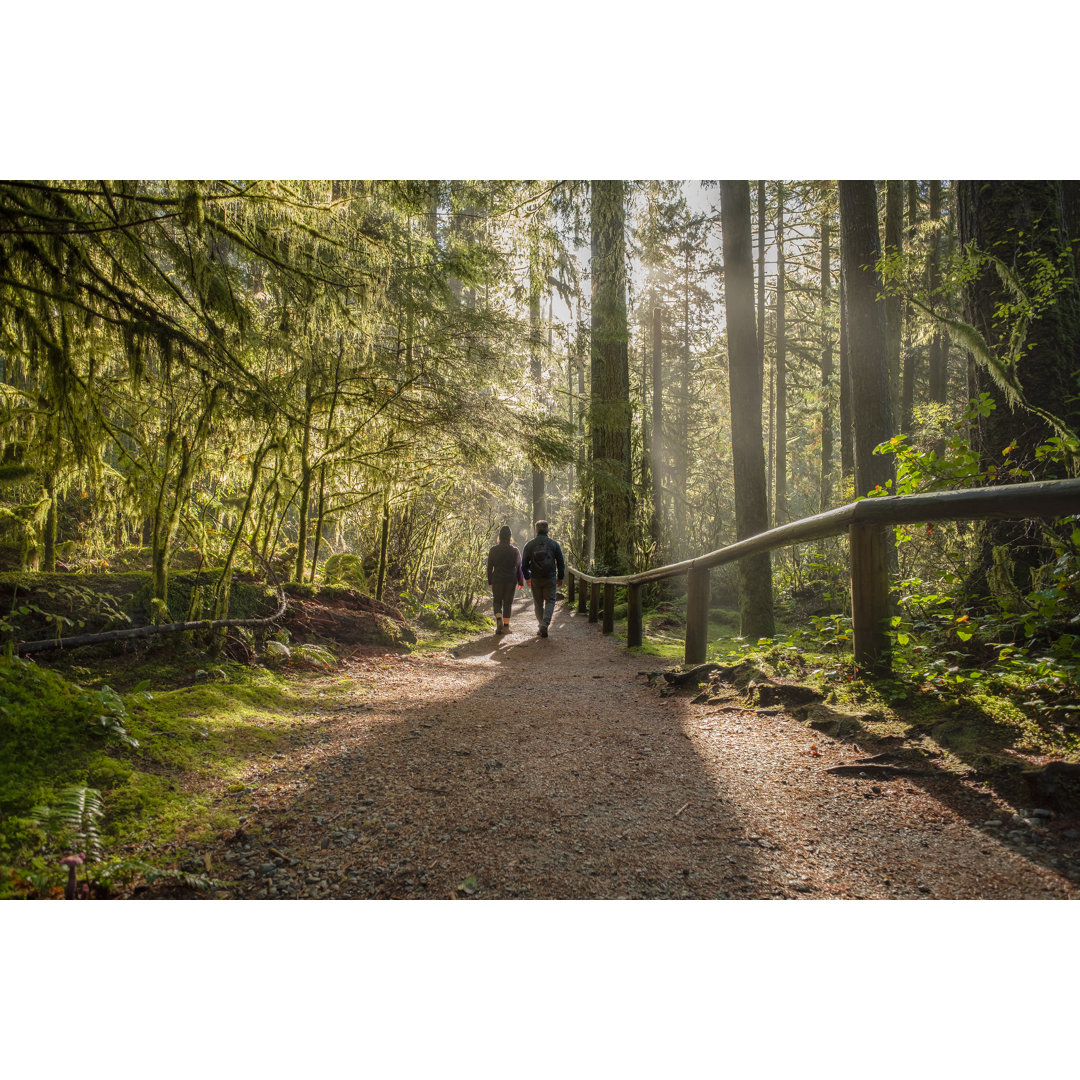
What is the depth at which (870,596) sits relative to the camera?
129 inches

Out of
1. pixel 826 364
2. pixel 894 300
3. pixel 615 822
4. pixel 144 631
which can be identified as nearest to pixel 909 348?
pixel 894 300

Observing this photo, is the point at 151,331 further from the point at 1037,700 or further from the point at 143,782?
the point at 1037,700

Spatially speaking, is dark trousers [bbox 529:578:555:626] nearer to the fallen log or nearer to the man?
the man

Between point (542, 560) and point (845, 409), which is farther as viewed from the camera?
point (845, 409)

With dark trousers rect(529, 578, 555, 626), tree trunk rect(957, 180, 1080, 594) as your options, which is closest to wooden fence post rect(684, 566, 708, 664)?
tree trunk rect(957, 180, 1080, 594)

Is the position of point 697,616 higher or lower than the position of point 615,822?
higher

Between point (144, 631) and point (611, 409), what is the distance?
8757mm

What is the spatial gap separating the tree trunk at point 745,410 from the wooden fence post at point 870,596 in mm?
4757

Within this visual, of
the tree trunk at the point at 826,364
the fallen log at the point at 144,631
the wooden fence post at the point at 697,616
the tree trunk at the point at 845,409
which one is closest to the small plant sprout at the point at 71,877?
the fallen log at the point at 144,631

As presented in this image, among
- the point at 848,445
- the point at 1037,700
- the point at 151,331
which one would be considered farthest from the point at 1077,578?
the point at 848,445

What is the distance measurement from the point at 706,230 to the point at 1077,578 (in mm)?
20471

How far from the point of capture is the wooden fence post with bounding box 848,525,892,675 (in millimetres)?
3242

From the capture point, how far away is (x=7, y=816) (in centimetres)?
207

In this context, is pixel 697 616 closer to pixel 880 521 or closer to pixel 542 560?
pixel 880 521
